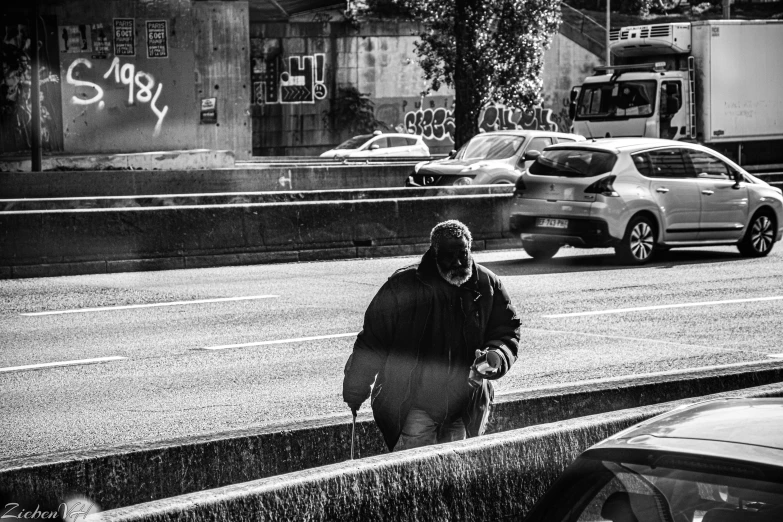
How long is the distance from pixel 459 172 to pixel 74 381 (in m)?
14.8

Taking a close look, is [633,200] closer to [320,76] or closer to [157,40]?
[157,40]

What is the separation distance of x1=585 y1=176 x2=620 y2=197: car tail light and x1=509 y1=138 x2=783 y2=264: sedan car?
0.04 ft

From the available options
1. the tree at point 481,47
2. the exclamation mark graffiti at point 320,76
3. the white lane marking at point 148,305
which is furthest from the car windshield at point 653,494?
the exclamation mark graffiti at point 320,76

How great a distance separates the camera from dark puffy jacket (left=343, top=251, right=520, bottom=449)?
5234 millimetres

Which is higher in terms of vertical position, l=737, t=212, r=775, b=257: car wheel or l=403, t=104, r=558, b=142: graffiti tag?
l=403, t=104, r=558, b=142: graffiti tag

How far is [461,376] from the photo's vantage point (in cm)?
529

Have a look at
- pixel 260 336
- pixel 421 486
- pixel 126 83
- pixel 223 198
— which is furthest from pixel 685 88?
pixel 421 486

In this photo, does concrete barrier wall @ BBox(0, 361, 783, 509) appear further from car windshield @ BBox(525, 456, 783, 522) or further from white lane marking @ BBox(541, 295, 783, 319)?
white lane marking @ BBox(541, 295, 783, 319)

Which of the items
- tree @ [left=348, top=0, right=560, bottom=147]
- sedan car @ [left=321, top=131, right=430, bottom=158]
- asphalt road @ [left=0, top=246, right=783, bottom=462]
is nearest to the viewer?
asphalt road @ [left=0, top=246, right=783, bottom=462]

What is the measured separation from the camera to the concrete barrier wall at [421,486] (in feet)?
12.2

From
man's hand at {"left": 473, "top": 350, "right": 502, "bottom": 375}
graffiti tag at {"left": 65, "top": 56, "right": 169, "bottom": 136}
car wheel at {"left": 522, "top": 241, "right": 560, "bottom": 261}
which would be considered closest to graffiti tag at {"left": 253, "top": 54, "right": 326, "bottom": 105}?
graffiti tag at {"left": 65, "top": 56, "right": 169, "bottom": 136}

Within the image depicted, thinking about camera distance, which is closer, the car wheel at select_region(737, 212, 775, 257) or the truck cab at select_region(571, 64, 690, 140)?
the car wheel at select_region(737, 212, 775, 257)

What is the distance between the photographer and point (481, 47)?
30.9 m

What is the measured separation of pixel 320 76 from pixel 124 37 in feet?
75.8
